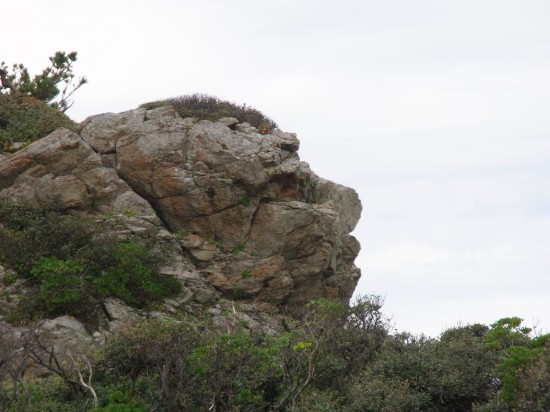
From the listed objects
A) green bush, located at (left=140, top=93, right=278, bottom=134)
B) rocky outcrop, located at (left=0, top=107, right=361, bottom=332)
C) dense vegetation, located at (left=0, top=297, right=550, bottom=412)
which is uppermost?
green bush, located at (left=140, top=93, right=278, bottom=134)

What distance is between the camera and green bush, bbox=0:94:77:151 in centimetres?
2758

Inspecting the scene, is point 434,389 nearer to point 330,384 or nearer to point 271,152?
point 330,384

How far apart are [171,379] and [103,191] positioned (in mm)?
8861

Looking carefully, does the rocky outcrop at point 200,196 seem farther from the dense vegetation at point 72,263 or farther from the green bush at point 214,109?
the green bush at point 214,109

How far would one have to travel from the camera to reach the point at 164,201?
25438 millimetres

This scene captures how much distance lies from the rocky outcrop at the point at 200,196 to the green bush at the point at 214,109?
7.69 feet

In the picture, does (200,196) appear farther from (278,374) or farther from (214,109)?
(278,374)

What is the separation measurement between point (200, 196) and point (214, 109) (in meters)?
5.52

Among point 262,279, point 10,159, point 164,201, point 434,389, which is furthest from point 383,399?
point 10,159

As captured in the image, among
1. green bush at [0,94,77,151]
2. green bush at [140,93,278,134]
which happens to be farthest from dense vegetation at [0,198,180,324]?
green bush at [140,93,278,134]

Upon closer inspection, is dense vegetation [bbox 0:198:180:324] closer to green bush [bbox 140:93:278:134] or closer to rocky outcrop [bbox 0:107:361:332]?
rocky outcrop [bbox 0:107:361:332]

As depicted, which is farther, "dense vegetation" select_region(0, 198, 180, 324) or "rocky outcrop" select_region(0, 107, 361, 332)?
"rocky outcrop" select_region(0, 107, 361, 332)

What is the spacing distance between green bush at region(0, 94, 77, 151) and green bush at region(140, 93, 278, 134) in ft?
10.3

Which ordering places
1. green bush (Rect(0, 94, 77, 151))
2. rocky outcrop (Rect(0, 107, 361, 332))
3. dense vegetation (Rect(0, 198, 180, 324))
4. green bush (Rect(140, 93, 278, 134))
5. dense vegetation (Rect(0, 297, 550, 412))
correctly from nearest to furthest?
dense vegetation (Rect(0, 297, 550, 412)) < dense vegetation (Rect(0, 198, 180, 324)) < rocky outcrop (Rect(0, 107, 361, 332)) < green bush (Rect(0, 94, 77, 151)) < green bush (Rect(140, 93, 278, 134))
